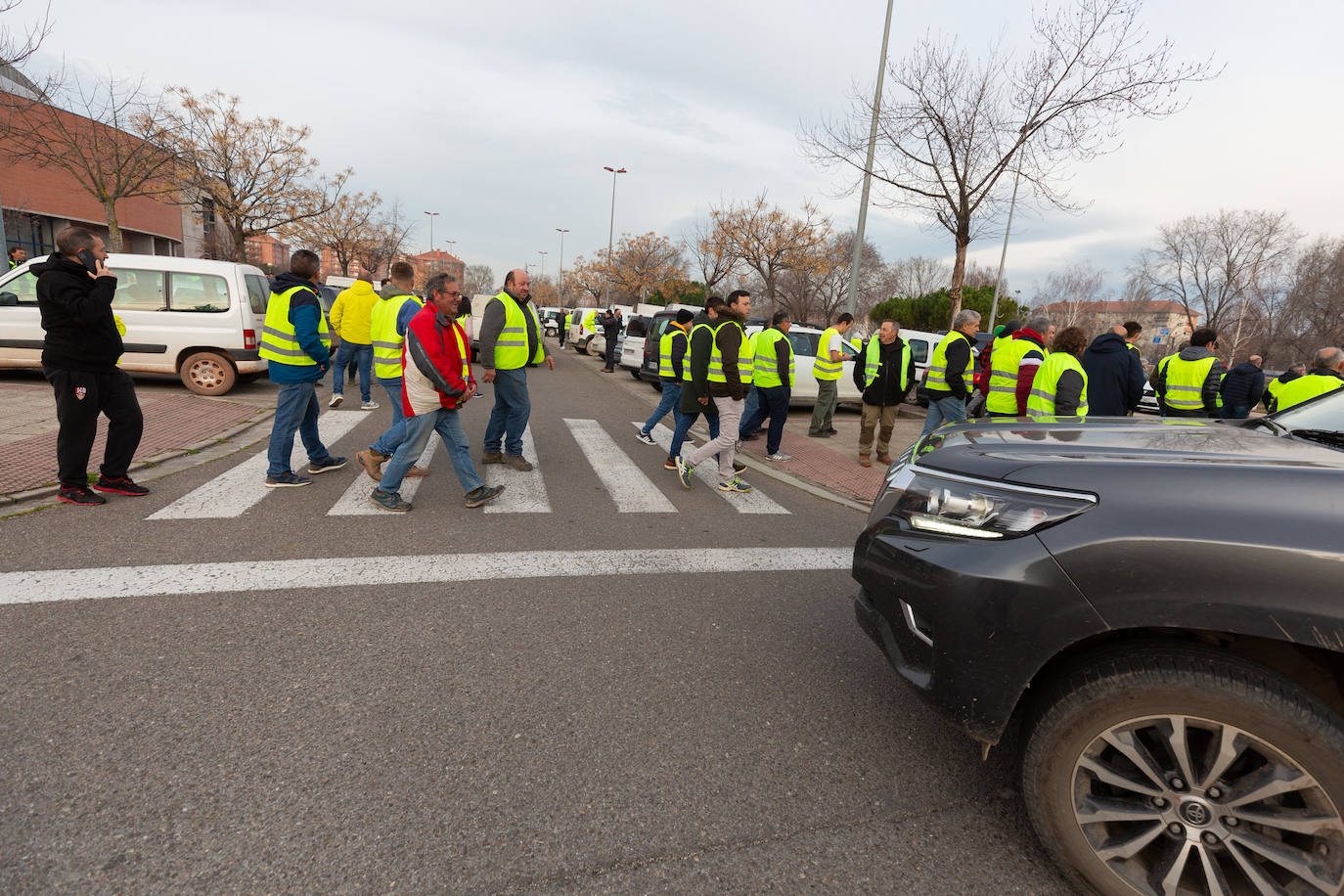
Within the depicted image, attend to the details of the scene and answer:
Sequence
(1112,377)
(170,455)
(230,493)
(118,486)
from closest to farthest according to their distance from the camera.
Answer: (118,486) < (230,493) < (1112,377) < (170,455)

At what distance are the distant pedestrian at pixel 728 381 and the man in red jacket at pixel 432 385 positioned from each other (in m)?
2.30

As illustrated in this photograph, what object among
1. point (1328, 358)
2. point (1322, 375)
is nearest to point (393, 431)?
point (1322, 375)

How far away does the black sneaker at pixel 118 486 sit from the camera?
5.23 m

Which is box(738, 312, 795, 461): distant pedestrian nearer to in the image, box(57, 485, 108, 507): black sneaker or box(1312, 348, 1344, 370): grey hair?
box(1312, 348, 1344, 370): grey hair

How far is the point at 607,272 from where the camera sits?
171ft

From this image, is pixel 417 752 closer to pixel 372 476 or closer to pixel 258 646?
pixel 258 646

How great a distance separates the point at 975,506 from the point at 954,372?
579cm

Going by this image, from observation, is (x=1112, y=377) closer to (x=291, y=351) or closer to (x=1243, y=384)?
(x=1243, y=384)

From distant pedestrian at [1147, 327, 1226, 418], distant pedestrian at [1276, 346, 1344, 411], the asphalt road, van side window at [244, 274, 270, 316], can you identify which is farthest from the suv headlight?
van side window at [244, 274, 270, 316]

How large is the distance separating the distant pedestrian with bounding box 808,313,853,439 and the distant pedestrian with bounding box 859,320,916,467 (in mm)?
1090

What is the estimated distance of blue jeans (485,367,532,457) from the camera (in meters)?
6.95

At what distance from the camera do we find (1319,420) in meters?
2.66

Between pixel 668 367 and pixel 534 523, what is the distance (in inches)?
139

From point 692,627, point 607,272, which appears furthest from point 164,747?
point 607,272
